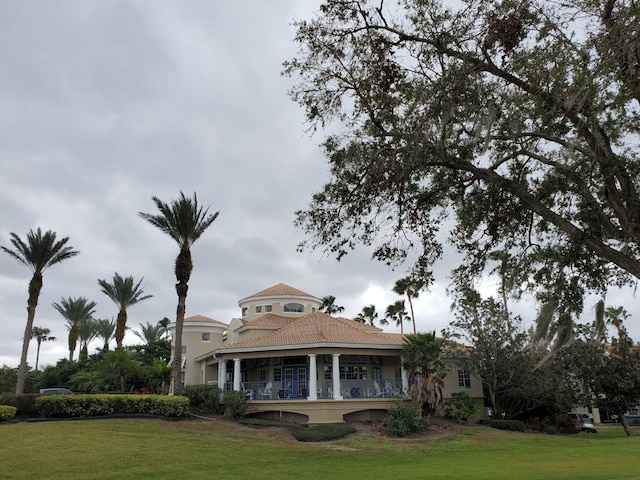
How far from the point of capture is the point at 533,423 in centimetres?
3188

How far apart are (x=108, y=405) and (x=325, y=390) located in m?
10.8

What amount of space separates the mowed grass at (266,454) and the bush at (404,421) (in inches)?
38.0

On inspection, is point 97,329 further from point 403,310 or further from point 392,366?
point 392,366

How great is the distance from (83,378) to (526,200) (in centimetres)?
3268

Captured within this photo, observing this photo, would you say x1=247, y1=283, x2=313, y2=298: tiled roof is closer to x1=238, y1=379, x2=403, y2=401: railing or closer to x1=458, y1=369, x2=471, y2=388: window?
x1=238, y1=379, x2=403, y2=401: railing

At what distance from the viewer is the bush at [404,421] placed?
24531 mm

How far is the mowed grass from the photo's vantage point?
1525cm

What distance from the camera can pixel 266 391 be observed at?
94.1ft

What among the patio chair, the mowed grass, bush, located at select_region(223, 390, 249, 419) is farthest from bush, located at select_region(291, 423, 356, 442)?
the patio chair

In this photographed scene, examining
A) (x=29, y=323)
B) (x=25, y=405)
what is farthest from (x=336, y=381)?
(x=29, y=323)

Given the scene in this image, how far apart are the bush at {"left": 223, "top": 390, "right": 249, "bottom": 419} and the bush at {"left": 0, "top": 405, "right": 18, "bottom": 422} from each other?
33.5ft

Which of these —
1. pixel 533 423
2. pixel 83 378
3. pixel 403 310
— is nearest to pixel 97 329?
pixel 83 378

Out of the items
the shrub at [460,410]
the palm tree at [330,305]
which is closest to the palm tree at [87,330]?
the palm tree at [330,305]

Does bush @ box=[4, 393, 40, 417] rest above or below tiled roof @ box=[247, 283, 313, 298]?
below
